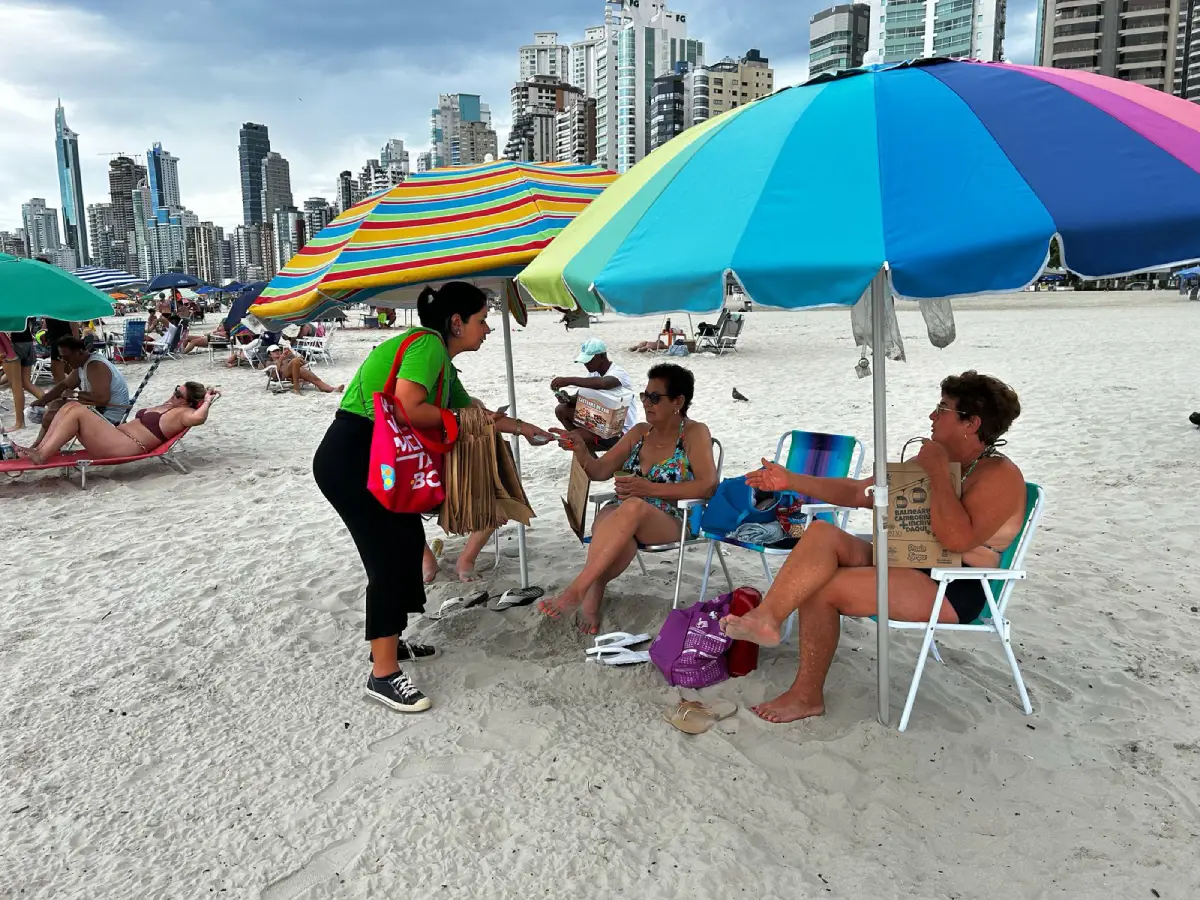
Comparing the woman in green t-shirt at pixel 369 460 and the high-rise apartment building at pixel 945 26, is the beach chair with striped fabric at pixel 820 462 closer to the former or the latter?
the woman in green t-shirt at pixel 369 460

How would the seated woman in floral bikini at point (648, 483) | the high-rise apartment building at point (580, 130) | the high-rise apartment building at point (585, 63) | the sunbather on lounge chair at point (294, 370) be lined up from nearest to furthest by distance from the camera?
the seated woman in floral bikini at point (648, 483)
the sunbather on lounge chair at point (294, 370)
the high-rise apartment building at point (580, 130)
the high-rise apartment building at point (585, 63)

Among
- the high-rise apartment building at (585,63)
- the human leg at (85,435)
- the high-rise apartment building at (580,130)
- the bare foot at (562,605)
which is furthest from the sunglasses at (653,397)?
the high-rise apartment building at (585,63)

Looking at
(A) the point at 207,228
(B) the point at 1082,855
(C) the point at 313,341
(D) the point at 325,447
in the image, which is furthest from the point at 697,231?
(A) the point at 207,228

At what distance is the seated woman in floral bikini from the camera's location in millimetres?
3723

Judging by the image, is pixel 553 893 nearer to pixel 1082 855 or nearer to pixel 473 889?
pixel 473 889

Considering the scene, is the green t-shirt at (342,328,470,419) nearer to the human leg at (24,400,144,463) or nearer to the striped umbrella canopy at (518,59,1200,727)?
the striped umbrella canopy at (518,59,1200,727)

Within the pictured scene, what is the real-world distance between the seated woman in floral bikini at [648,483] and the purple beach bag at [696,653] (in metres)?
0.52

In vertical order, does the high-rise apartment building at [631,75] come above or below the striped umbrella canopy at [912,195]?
above

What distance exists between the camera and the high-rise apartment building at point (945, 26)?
4301 inches

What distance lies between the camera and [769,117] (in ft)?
8.70

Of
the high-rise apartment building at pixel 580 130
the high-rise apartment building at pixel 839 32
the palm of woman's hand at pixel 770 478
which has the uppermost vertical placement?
the high-rise apartment building at pixel 839 32

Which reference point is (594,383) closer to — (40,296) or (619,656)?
(619,656)

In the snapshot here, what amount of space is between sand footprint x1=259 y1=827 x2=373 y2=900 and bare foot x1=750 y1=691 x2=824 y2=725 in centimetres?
142

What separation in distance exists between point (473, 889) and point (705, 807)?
0.75 meters
